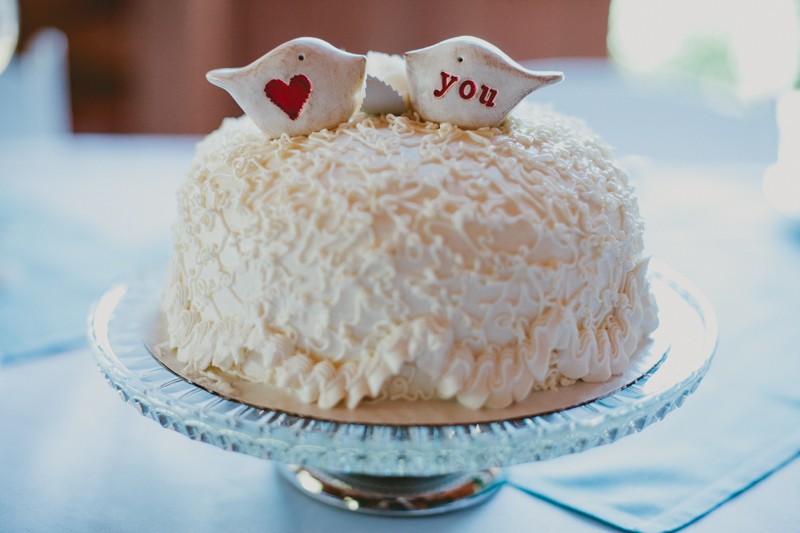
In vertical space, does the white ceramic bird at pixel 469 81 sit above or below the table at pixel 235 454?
above

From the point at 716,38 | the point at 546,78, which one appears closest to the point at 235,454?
the point at 546,78

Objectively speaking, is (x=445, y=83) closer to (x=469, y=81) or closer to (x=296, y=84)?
(x=469, y=81)

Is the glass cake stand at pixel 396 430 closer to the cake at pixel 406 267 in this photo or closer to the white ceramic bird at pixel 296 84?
the cake at pixel 406 267

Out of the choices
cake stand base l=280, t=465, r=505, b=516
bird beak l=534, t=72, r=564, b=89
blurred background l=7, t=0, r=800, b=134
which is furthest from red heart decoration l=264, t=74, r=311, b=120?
blurred background l=7, t=0, r=800, b=134

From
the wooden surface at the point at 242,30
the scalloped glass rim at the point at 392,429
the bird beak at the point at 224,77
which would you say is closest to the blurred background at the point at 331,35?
the wooden surface at the point at 242,30

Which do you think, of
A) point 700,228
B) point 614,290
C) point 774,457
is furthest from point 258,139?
point 700,228

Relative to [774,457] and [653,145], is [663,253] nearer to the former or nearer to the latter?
[774,457]

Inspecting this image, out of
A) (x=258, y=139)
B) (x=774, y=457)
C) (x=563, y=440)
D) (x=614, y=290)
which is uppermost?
(x=258, y=139)
